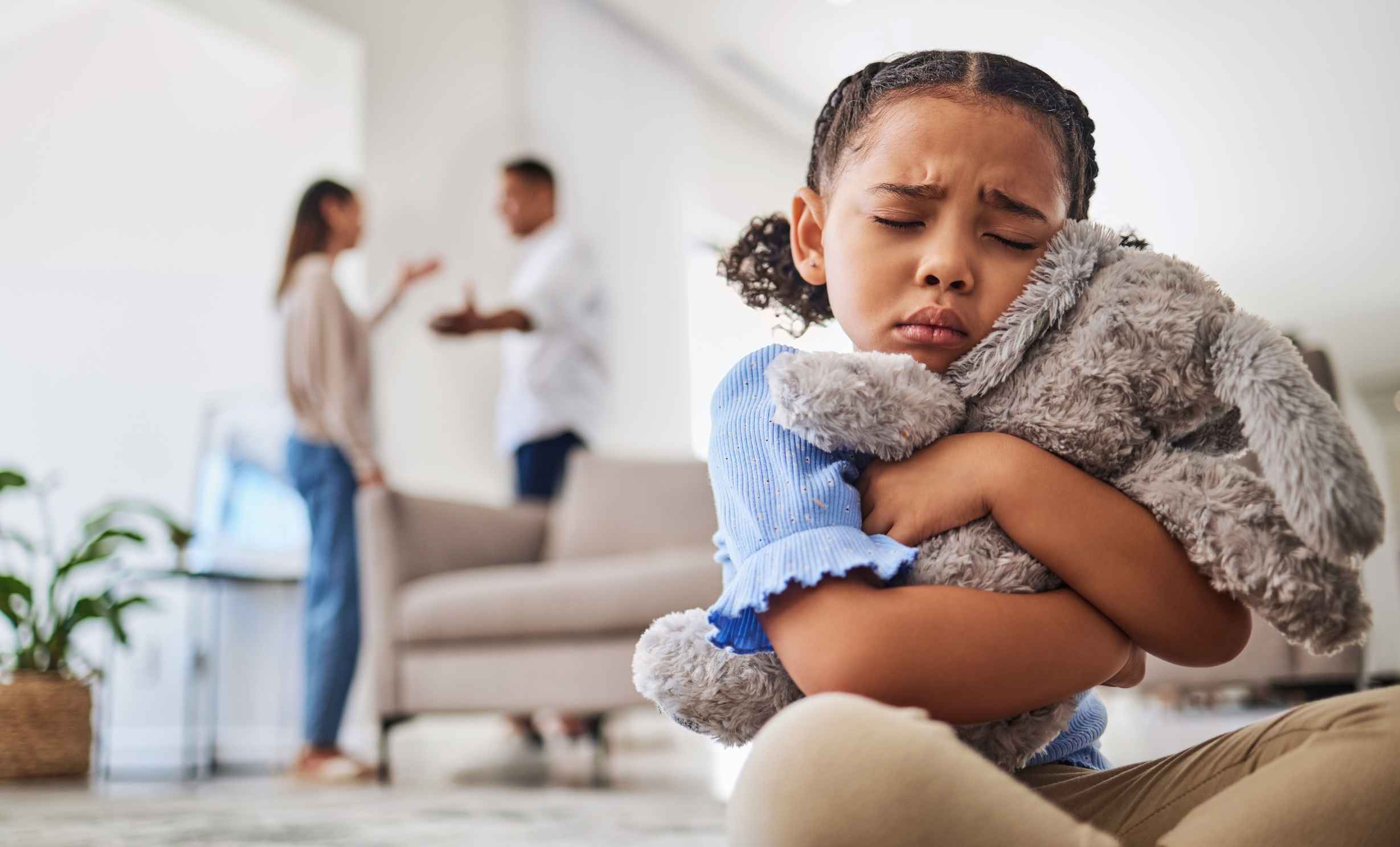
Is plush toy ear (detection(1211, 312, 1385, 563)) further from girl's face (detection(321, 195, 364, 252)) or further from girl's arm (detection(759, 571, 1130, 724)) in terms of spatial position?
girl's face (detection(321, 195, 364, 252))

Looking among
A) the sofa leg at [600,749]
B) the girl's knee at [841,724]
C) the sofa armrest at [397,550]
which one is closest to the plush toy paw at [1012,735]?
the girl's knee at [841,724]

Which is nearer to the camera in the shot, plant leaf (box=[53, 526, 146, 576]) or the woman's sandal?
the woman's sandal

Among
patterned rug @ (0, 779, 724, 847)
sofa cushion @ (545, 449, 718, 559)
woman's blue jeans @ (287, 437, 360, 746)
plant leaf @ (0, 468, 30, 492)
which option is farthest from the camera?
sofa cushion @ (545, 449, 718, 559)

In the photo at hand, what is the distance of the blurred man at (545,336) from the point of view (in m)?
2.73

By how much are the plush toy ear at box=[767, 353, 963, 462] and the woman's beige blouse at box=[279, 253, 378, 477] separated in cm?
203

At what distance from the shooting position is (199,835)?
3.76ft

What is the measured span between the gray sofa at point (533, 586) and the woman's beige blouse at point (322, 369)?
196mm

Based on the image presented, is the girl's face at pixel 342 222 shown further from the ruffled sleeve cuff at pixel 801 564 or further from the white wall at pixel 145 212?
the ruffled sleeve cuff at pixel 801 564

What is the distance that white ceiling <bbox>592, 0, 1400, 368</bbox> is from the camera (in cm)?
Answer: 58

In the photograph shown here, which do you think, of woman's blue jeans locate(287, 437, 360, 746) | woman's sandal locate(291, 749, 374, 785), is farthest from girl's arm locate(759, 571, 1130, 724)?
woman's blue jeans locate(287, 437, 360, 746)

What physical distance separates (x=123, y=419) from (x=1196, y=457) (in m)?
3.66

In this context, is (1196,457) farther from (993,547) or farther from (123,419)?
(123,419)

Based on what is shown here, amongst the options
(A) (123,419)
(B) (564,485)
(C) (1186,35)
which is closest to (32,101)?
(A) (123,419)

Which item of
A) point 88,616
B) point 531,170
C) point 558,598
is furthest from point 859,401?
point 531,170
